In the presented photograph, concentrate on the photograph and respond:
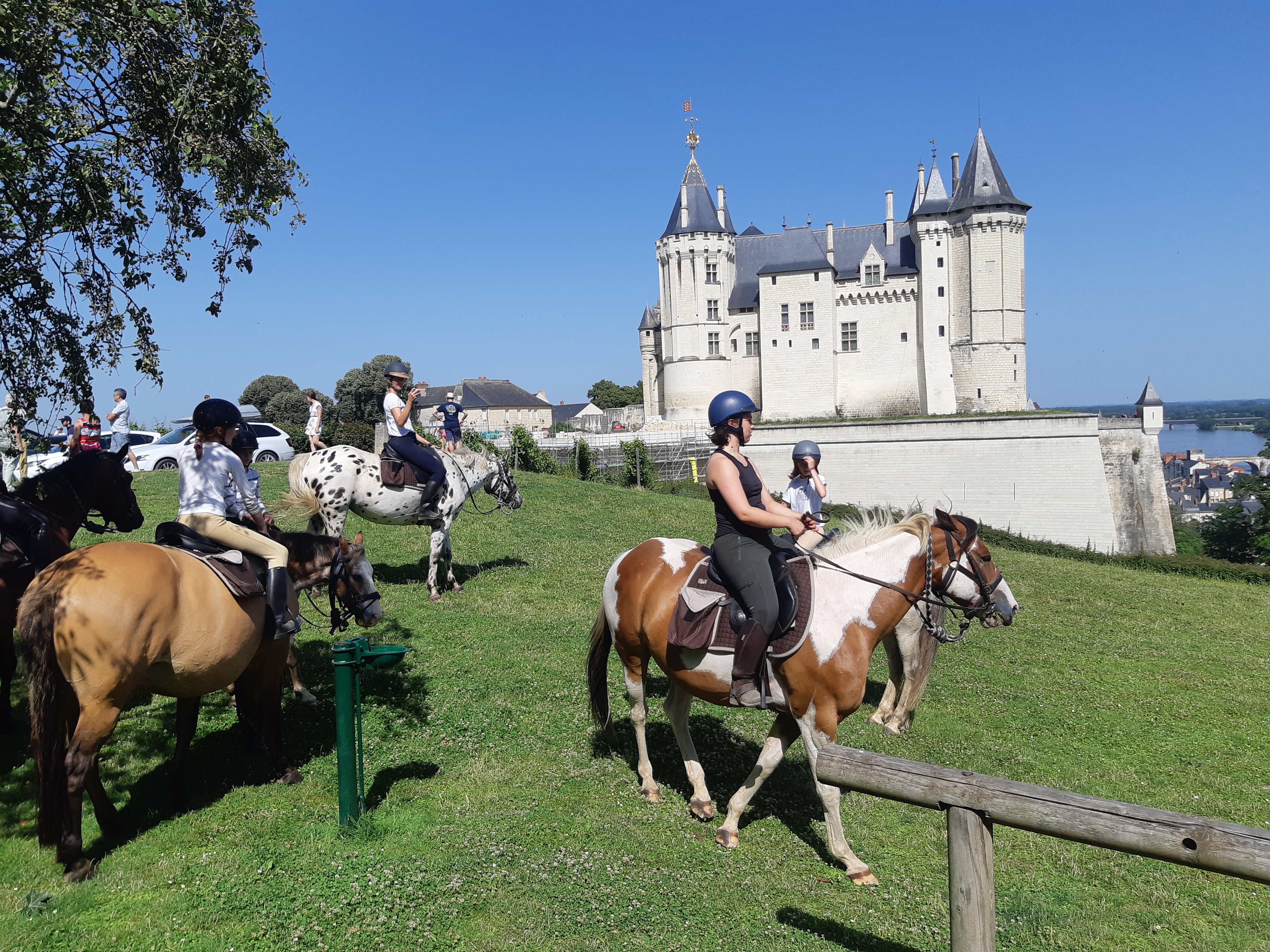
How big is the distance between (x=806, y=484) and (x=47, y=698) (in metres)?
7.19

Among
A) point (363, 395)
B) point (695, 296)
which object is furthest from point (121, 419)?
point (695, 296)

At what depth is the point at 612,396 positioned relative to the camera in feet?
351

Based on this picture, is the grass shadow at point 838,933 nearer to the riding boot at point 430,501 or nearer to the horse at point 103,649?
the horse at point 103,649

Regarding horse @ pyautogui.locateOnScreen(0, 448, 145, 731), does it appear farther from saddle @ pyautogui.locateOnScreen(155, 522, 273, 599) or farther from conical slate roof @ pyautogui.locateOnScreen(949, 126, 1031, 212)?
conical slate roof @ pyautogui.locateOnScreen(949, 126, 1031, 212)

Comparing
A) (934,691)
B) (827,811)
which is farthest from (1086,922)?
(934,691)

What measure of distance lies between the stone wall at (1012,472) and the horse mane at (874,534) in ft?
132

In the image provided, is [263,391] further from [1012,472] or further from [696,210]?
[1012,472]

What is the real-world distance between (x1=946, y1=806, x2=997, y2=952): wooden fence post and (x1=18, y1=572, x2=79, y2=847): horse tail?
16.8 ft

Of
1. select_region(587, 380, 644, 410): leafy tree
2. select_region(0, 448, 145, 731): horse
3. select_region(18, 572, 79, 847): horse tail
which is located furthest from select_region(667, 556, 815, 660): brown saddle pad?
select_region(587, 380, 644, 410): leafy tree

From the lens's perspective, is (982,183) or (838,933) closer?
(838,933)

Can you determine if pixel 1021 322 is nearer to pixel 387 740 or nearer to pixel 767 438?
pixel 767 438

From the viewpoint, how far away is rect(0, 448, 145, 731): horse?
23.4ft

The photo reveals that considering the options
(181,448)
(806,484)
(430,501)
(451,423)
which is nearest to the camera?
(806,484)

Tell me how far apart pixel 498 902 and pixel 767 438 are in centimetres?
5044
